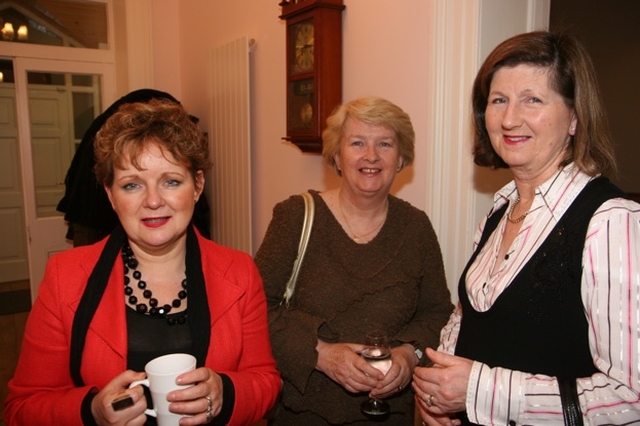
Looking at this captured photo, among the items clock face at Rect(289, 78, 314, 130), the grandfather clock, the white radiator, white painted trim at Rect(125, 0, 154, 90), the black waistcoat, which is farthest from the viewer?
white painted trim at Rect(125, 0, 154, 90)

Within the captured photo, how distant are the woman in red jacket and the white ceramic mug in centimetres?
4

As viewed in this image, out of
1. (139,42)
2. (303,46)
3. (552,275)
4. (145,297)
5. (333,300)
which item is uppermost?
(139,42)

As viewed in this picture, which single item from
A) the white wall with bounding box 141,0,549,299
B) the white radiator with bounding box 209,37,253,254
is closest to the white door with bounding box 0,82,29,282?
the white radiator with bounding box 209,37,253,254

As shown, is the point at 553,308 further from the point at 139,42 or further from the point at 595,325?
the point at 139,42

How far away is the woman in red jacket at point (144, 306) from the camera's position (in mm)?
1180

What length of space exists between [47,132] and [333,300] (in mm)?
3969

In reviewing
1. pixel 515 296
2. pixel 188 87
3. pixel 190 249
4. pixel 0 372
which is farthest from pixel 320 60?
pixel 0 372

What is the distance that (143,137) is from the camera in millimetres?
1265

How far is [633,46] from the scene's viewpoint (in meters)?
4.54

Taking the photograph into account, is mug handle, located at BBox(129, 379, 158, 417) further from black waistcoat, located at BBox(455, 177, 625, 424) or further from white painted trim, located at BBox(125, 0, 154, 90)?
white painted trim, located at BBox(125, 0, 154, 90)

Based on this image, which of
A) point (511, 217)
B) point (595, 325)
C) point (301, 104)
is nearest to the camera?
point (595, 325)

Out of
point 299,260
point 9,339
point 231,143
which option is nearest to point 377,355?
point 299,260

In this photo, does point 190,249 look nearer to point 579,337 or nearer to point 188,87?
point 579,337

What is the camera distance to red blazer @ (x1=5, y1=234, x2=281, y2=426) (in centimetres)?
118
